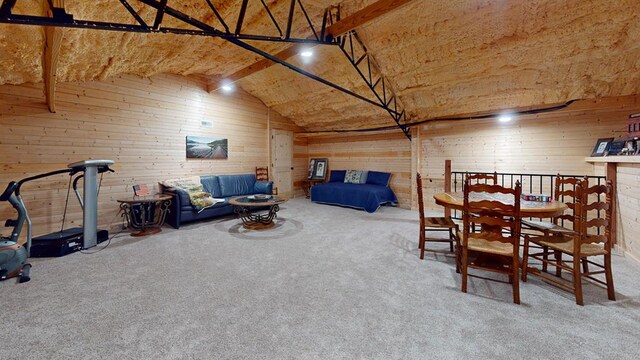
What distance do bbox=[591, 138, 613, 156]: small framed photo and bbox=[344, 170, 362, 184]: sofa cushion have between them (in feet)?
14.7

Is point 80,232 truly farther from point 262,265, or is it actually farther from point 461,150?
point 461,150

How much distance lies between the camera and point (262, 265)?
9.59ft

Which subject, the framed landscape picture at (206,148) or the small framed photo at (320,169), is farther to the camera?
the small framed photo at (320,169)

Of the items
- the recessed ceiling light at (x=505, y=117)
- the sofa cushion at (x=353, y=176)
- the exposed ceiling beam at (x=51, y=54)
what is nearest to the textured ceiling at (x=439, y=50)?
the exposed ceiling beam at (x=51, y=54)

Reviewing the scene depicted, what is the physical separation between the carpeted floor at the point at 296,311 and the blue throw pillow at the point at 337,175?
14.4ft

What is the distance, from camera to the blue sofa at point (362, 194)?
5898mm

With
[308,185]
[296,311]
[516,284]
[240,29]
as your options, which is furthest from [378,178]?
[296,311]

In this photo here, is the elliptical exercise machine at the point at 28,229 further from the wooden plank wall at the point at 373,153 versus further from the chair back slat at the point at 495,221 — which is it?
the wooden plank wall at the point at 373,153

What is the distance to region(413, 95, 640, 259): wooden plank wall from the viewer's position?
10.3ft

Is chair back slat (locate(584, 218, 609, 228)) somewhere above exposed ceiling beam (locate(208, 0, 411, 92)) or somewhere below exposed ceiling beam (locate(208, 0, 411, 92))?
below

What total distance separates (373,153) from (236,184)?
12.2ft

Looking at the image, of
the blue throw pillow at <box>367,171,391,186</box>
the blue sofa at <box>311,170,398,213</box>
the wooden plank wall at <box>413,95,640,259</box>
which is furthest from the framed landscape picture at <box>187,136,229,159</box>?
the wooden plank wall at <box>413,95,640,259</box>

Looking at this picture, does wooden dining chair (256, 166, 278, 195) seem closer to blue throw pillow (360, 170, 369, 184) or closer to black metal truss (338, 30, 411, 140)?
blue throw pillow (360, 170, 369, 184)

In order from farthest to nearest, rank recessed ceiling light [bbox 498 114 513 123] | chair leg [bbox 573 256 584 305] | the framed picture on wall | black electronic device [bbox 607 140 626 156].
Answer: the framed picture on wall < recessed ceiling light [bbox 498 114 513 123] < black electronic device [bbox 607 140 626 156] < chair leg [bbox 573 256 584 305]
